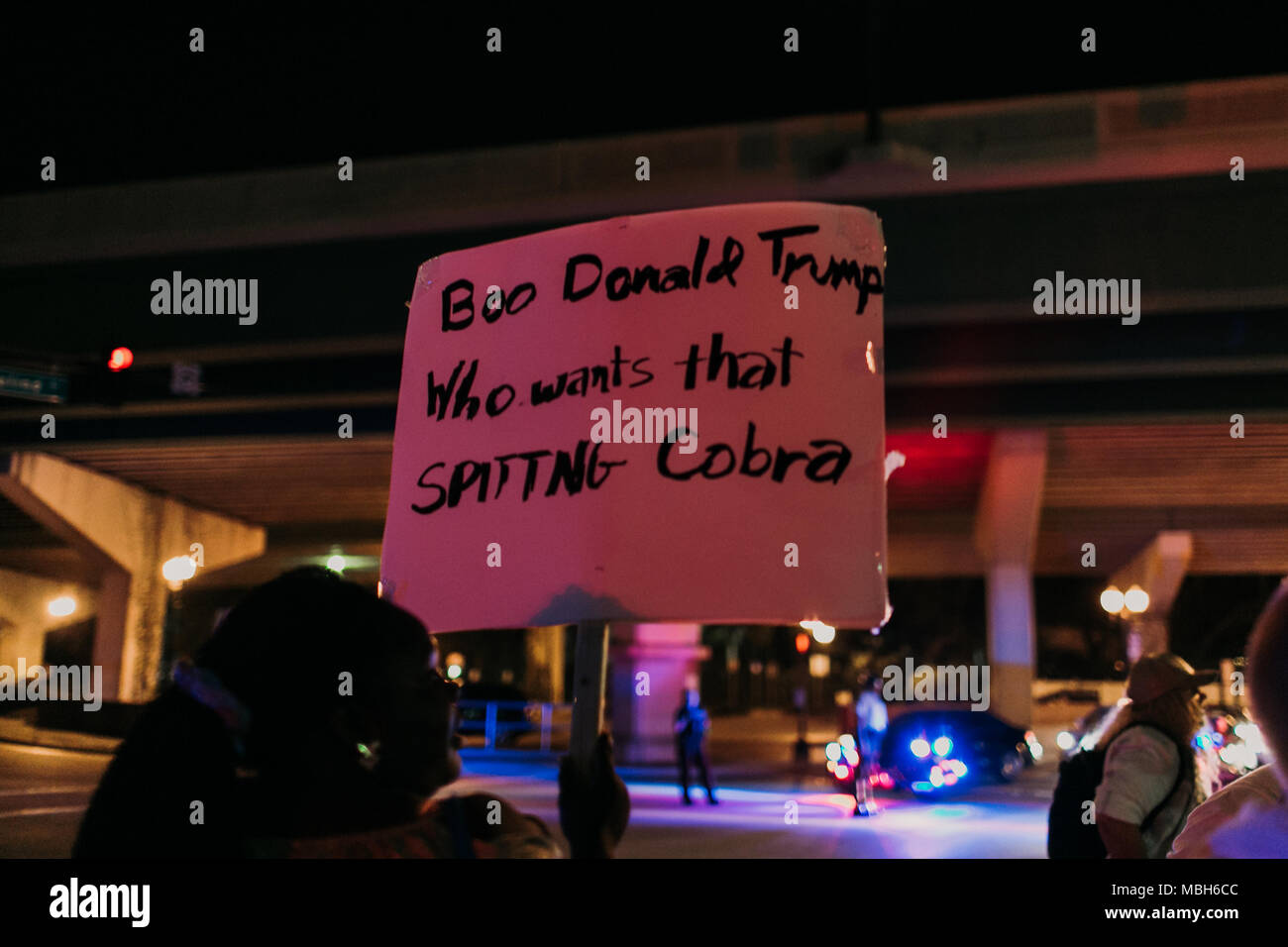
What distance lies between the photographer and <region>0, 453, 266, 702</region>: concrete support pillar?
1120 inches

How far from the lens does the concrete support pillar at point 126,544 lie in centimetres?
2845

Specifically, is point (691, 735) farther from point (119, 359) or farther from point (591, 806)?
point (591, 806)

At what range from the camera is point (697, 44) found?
31.2ft

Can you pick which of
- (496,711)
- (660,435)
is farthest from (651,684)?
(660,435)

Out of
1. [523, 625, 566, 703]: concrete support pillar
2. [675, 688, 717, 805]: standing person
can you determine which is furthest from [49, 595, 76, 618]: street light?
[675, 688, 717, 805]: standing person

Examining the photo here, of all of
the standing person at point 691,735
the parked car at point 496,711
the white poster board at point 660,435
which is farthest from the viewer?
the parked car at point 496,711

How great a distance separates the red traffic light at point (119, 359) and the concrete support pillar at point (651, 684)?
14.9 meters

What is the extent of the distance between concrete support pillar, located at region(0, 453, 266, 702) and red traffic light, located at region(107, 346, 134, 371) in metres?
17.7

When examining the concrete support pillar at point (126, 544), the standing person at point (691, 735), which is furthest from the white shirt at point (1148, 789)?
the concrete support pillar at point (126, 544)

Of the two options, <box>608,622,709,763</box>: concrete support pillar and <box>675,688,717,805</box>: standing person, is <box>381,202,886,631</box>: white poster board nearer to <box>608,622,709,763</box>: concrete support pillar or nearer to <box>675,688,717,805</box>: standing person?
<box>675,688,717,805</box>: standing person

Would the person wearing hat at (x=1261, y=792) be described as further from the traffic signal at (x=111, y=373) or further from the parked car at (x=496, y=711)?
the parked car at (x=496, y=711)

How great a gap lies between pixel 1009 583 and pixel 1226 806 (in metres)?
25.7
